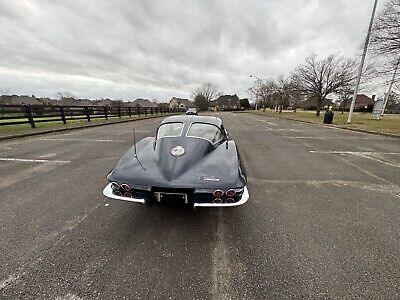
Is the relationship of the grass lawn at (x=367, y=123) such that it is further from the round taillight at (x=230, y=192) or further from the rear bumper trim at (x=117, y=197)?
the rear bumper trim at (x=117, y=197)

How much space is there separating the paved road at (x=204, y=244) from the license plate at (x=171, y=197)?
0.49 metres

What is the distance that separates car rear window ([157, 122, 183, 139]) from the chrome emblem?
490mm

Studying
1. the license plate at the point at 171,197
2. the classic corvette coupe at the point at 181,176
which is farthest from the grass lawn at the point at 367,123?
the license plate at the point at 171,197

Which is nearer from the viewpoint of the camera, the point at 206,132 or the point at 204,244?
the point at 204,244

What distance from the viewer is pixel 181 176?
2537 millimetres

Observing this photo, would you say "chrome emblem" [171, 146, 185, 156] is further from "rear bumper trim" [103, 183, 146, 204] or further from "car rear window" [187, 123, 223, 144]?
"rear bumper trim" [103, 183, 146, 204]

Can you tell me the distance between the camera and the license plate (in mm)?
2432

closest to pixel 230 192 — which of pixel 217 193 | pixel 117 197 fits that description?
pixel 217 193

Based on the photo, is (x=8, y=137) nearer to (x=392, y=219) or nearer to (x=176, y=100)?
(x=392, y=219)

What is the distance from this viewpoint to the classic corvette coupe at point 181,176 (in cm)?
241

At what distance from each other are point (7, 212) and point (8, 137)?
7.97 m

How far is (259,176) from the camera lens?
4797 mm

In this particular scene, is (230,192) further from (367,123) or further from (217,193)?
(367,123)

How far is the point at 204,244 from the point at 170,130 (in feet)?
6.75
